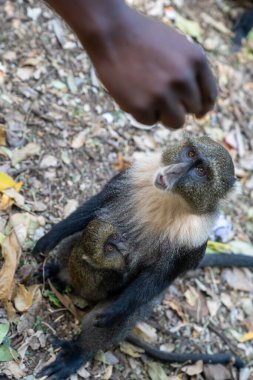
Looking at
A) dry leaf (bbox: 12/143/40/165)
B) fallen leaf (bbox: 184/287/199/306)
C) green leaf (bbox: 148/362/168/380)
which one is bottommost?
green leaf (bbox: 148/362/168/380)

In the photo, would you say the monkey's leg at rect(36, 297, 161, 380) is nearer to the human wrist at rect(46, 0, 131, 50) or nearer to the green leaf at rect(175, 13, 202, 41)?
the human wrist at rect(46, 0, 131, 50)

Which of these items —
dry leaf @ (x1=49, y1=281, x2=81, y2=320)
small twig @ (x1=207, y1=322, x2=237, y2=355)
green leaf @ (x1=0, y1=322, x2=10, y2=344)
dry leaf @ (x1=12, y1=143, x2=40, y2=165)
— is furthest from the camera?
small twig @ (x1=207, y1=322, x2=237, y2=355)

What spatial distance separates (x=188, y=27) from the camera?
5.52 m

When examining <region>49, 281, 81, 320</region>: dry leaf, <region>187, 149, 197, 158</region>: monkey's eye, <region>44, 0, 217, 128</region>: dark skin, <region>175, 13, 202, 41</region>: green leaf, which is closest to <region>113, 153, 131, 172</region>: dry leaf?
<region>49, 281, 81, 320</region>: dry leaf

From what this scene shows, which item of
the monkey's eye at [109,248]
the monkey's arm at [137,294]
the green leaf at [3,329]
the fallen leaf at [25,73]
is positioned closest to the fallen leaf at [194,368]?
the monkey's arm at [137,294]

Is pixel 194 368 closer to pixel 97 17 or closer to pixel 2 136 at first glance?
Answer: pixel 2 136

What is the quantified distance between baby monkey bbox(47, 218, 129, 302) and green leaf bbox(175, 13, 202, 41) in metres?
2.75

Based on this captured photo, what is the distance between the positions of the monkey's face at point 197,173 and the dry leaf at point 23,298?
1.03 meters

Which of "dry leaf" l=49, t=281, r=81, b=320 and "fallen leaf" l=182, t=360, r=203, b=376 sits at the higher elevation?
"dry leaf" l=49, t=281, r=81, b=320

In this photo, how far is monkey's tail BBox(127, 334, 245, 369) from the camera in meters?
3.62

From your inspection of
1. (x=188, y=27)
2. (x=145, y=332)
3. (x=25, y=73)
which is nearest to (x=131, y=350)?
(x=145, y=332)

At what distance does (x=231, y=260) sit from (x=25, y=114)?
5.68 feet

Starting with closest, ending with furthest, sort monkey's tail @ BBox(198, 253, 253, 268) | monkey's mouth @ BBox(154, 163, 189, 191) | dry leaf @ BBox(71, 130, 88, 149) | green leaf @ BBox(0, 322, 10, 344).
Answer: monkey's mouth @ BBox(154, 163, 189, 191) → green leaf @ BBox(0, 322, 10, 344) → monkey's tail @ BBox(198, 253, 253, 268) → dry leaf @ BBox(71, 130, 88, 149)

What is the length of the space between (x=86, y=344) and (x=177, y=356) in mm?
652
